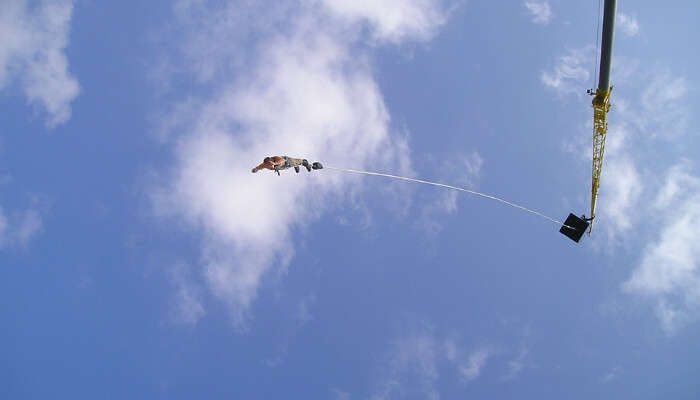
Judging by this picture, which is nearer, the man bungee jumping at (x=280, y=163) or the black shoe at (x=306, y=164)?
the man bungee jumping at (x=280, y=163)

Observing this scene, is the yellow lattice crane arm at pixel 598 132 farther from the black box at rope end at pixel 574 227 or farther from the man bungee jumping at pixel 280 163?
the man bungee jumping at pixel 280 163

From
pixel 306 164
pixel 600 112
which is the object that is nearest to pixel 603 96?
pixel 600 112

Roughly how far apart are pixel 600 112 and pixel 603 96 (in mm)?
2446

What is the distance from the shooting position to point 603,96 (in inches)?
1241

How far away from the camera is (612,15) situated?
2458cm

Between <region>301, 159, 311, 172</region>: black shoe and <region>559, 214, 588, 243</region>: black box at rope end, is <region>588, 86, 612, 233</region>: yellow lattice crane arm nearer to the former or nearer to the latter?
<region>559, 214, 588, 243</region>: black box at rope end

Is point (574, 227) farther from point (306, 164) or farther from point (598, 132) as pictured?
point (306, 164)

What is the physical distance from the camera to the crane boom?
24781 mm

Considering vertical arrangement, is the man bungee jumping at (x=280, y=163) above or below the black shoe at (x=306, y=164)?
below

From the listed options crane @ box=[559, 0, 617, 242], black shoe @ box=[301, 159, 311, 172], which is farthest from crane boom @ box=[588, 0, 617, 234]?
black shoe @ box=[301, 159, 311, 172]

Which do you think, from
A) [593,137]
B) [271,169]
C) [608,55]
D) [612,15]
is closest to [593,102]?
[593,137]

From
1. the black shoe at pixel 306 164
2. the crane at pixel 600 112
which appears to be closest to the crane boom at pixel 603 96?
the crane at pixel 600 112

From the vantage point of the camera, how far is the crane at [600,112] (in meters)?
24.9

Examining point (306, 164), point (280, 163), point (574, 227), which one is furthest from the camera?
point (574, 227)
